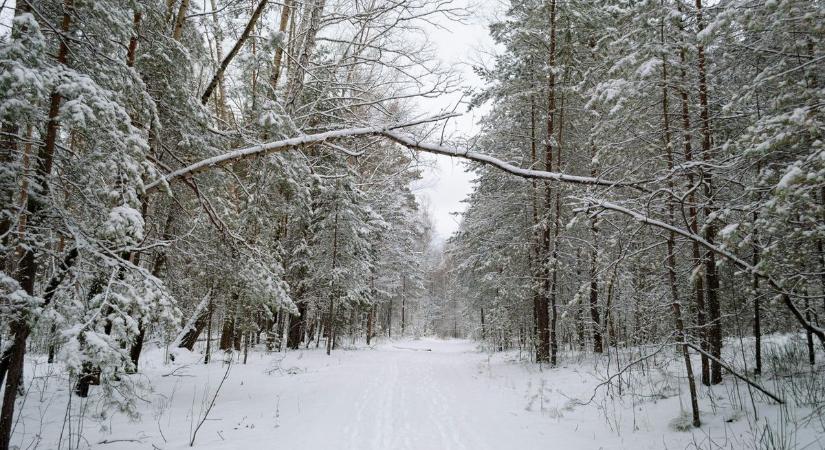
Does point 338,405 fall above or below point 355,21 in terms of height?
below

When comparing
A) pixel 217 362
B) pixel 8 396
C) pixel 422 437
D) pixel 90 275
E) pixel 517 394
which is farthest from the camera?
pixel 217 362

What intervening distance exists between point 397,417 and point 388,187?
15.0 ft

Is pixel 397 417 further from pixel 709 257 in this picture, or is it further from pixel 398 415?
pixel 709 257

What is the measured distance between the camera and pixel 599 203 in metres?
3.47

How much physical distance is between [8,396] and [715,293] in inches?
383

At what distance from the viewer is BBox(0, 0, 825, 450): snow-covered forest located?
352 cm

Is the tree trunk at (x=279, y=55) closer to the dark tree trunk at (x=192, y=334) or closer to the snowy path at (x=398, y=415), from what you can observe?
the snowy path at (x=398, y=415)

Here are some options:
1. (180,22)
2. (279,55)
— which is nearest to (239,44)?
(180,22)

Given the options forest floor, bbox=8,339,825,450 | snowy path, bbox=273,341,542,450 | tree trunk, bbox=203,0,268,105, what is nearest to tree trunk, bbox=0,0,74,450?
forest floor, bbox=8,339,825,450

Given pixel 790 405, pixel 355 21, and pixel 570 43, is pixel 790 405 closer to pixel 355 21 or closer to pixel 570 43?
pixel 355 21

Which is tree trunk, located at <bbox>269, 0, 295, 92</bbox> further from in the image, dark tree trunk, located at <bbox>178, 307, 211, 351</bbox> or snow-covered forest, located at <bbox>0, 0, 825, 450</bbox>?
dark tree trunk, located at <bbox>178, 307, 211, 351</bbox>

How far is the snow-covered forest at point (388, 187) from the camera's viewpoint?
11.5ft

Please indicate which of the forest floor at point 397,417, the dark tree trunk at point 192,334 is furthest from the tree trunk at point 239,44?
the dark tree trunk at point 192,334

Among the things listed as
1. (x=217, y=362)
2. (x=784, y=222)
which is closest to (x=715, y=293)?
(x=784, y=222)
